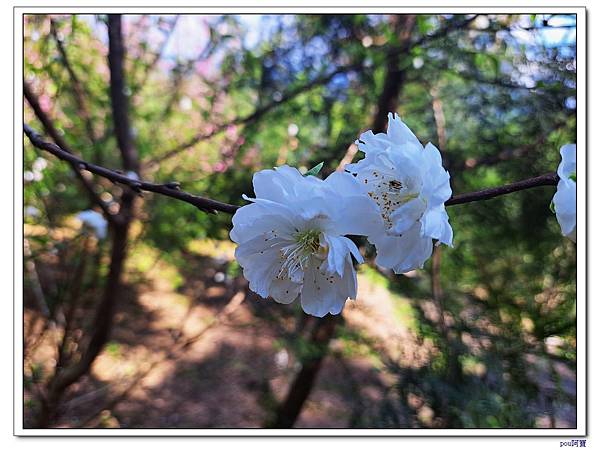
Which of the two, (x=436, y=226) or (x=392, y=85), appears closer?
(x=436, y=226)

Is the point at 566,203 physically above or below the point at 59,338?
below

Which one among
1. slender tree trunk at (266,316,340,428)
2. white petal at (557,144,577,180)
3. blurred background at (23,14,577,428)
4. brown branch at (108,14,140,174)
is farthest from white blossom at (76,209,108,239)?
white petal at (557,144,577,180)

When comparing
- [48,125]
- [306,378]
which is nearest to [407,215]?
[48,125]

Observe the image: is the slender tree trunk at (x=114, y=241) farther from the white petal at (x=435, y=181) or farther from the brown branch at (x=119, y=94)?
the white petal at (x=435, y=181)

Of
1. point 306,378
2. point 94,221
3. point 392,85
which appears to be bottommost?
point 306,378

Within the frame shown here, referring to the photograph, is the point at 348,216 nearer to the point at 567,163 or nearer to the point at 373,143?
the point at 373,143

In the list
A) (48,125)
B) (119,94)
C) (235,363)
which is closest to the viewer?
(48,125)

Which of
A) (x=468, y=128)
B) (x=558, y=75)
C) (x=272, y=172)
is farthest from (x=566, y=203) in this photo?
(x=468, y=128)
